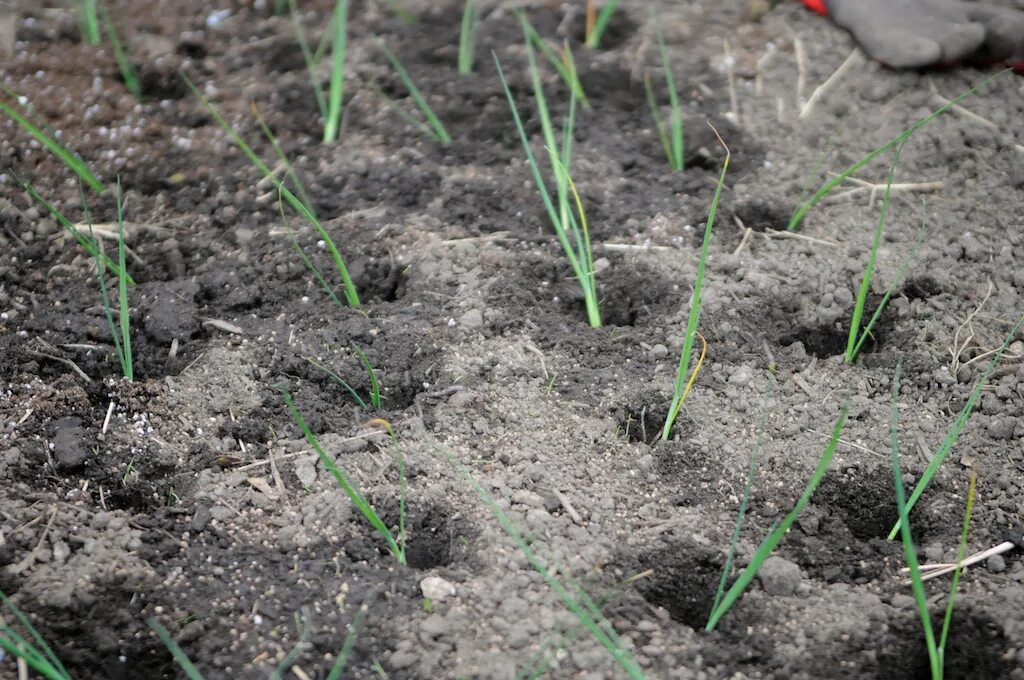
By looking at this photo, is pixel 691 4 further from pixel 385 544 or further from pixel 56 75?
pixel 385 544

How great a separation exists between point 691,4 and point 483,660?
201 cm

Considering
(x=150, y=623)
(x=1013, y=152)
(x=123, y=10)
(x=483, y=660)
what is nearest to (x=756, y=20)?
(x=1013, y=152)

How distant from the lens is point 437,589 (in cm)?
146

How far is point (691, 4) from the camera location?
2734 mm

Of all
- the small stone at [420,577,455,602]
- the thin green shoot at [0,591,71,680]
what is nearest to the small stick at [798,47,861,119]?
the small stone at [420,577,455,602]

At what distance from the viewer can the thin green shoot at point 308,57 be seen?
232 centimetres

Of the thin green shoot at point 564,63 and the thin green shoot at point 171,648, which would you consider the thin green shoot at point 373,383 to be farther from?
the thin green shoot at point 564,63

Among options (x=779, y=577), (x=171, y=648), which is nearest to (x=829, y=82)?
(x=779, y=577)

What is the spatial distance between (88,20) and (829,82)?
187 centimetres

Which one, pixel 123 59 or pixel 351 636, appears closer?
pixel 351 636

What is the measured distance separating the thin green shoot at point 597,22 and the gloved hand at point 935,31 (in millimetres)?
623

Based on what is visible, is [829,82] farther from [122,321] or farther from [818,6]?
[122,321]

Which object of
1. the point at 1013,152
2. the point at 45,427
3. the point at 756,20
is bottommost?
the point at 45,427

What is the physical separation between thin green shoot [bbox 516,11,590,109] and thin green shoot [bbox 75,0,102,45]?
1.07 metres
